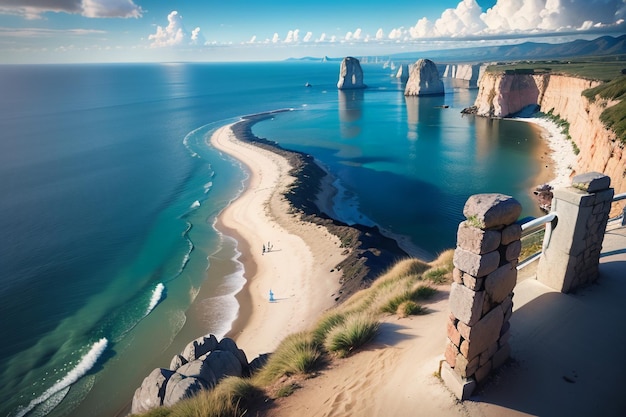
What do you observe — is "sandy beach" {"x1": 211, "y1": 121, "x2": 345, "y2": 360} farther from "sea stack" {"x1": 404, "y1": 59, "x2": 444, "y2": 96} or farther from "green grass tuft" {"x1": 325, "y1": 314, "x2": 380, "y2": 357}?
"sea stack" {"x1": 404, "y1": 59, "x2": 444, "y2": 96}

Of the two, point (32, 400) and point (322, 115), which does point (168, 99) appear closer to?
point (322, 115)

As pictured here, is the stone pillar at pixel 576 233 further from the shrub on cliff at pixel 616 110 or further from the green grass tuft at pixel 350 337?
the shrub on cliff at pixel 616 110

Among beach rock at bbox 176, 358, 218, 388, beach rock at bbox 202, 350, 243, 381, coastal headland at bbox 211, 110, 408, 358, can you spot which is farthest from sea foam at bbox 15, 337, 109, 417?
beach rock at bbox 202, 350, 243, 381

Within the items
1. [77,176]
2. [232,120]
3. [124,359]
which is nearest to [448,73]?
[232,120]

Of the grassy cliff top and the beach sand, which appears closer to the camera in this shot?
the beach sand

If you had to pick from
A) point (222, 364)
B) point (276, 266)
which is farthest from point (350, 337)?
point (276, 266)

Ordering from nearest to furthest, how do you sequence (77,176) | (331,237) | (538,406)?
(538,406), (331,237), (77,176)

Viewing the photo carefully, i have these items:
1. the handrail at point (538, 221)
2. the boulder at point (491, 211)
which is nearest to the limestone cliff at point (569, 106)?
the handrail at point (538, 221)
